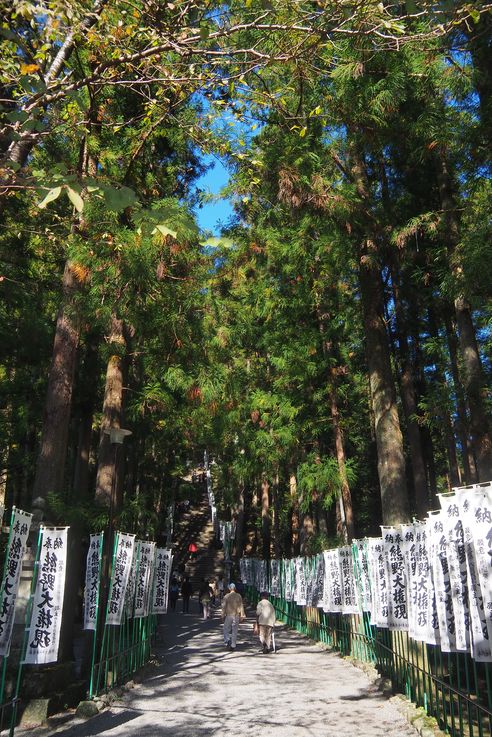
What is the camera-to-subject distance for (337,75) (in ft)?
24.5

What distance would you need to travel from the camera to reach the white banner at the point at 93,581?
325 inches

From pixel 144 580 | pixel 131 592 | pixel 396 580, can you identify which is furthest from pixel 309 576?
pixel 396 580

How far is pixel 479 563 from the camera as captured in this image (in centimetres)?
427

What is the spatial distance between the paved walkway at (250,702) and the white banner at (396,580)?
41.4 inches

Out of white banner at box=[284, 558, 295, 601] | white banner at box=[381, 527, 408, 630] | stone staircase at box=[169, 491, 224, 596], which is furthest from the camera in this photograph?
stone staircase at box=[169, 491, 224, 596]

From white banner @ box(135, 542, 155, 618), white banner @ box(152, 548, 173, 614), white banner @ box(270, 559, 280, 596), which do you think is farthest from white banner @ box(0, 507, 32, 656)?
white banner @ box(270, 559, 280, 596)

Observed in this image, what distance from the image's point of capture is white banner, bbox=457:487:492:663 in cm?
412

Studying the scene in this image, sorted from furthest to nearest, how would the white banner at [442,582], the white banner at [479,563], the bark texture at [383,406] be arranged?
the bark texture at [383,406] → the white banner at [442,582] → the white banner at [479,563]

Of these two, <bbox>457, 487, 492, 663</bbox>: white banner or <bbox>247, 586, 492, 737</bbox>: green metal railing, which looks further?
<bbox>247, 586, 492, 737</bbox>: green metal railing

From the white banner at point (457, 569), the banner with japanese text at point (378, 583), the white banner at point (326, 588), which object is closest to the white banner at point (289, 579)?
the white banner at point (326, 588)

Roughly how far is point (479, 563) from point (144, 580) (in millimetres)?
7429

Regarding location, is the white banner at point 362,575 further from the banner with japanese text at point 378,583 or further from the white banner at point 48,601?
the white banner at point 48,601

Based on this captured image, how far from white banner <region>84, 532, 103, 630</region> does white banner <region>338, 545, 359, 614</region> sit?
13.5 feet

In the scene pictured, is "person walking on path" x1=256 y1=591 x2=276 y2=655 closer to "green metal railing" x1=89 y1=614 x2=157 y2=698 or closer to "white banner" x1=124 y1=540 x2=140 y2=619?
"green metal railing" x1=89 y1=614 x2=157 y2=698
